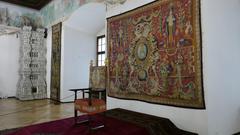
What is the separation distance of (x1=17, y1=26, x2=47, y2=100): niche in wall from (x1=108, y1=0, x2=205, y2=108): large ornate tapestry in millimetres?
4622

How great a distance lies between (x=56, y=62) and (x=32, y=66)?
1.21m

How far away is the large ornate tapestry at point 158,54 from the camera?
2.96 meters

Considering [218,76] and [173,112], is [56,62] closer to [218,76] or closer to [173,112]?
[173,112]

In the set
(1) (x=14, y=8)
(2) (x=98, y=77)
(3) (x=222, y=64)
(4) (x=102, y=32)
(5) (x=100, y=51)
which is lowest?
(2) (x=98, y=77)

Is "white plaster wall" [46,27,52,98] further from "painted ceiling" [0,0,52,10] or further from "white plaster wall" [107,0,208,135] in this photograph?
"white plaster wall" [107,0,208,135]

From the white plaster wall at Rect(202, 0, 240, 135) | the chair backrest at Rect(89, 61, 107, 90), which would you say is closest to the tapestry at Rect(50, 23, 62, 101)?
the chair backrest at Rect(89, 61, 107, 90)

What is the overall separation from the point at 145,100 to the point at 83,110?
4.07ft

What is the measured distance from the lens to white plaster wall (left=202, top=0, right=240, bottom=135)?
2822 millimetres

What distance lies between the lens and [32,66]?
7805 millimetres

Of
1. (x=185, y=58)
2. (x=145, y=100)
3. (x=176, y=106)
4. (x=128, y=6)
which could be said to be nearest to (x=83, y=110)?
(x=145, y=100)

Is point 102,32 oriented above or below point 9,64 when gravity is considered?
above

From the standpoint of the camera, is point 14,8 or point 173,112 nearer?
point 173,112

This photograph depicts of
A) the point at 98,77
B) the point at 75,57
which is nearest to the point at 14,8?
the point at 75,57

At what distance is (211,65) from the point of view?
2.82 m
